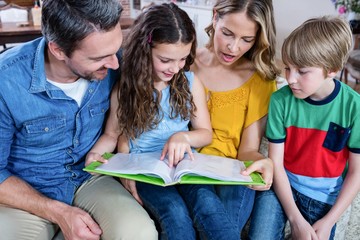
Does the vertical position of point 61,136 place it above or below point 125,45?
below

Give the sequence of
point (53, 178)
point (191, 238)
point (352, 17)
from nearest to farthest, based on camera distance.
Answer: point (191, 238) < point (53, 178) < point (352, 17)

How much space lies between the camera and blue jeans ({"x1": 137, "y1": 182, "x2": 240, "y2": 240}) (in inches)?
44.0

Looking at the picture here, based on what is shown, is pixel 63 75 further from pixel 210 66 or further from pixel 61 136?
→ pixel 210 66

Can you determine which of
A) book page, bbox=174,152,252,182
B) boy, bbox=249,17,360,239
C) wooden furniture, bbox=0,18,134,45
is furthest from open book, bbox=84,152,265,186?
wooden furniture, bbox=0,18,134,45

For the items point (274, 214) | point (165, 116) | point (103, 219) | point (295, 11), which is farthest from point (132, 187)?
point (295, 11)

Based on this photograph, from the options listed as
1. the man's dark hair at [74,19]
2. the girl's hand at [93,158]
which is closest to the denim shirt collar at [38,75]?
the man's dark hair at [74,19]

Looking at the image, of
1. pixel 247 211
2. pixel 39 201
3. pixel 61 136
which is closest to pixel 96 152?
pixel 61 136

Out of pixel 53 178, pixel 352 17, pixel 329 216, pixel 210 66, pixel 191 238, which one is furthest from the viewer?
pixel 352 17

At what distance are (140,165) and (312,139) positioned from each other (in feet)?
1.98

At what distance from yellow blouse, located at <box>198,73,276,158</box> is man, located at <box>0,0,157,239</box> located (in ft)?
1.42

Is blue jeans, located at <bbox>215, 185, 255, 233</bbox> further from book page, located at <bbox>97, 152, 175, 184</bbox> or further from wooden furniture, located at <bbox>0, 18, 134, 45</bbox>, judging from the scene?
wooden furniture, located at <bbox>0, 18, 134, 45</bbox>

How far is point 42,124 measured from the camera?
4.11ft

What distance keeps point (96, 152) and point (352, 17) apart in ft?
12.8

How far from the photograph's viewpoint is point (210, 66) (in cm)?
157
